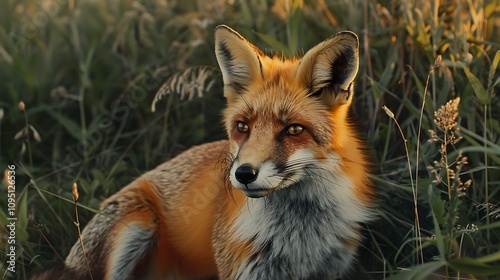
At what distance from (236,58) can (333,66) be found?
55 centimetres

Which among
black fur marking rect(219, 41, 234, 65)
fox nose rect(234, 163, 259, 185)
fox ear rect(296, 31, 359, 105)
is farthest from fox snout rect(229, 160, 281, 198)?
black fur marking rect(219, 41, 234, 65)

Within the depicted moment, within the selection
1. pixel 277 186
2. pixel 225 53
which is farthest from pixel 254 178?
pixel 225 53

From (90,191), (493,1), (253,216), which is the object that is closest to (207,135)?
(90,191)

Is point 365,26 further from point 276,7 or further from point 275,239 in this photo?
point 275,239

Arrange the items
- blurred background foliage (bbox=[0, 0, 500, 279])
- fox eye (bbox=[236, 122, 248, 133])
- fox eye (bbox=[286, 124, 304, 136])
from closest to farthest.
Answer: fox eye (bbox=[286, 124, 304, 136]) < fox eye (bbox=[236, 122, 248, 133]) < blurred background foliage (bbox=[0, 0, 500, 279])

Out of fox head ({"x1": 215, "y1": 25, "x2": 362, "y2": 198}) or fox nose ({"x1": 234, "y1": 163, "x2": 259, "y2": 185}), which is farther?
fox head ({"x1": 215, "y1": 25, "x2": 362, "y2": 198})

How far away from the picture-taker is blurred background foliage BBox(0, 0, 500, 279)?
4.23 metres

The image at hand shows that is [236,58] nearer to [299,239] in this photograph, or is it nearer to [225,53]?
[225,53]

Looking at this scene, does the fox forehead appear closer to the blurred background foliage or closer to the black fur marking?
the black fur marking

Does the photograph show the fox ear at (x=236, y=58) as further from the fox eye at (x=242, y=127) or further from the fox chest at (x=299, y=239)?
the fox chest at (x=299, y=239)

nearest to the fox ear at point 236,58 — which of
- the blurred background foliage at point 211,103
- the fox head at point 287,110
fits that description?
the fox head at point 287,110

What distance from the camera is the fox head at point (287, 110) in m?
3.52

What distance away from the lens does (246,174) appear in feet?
11.0

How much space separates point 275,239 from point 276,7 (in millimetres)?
2706
